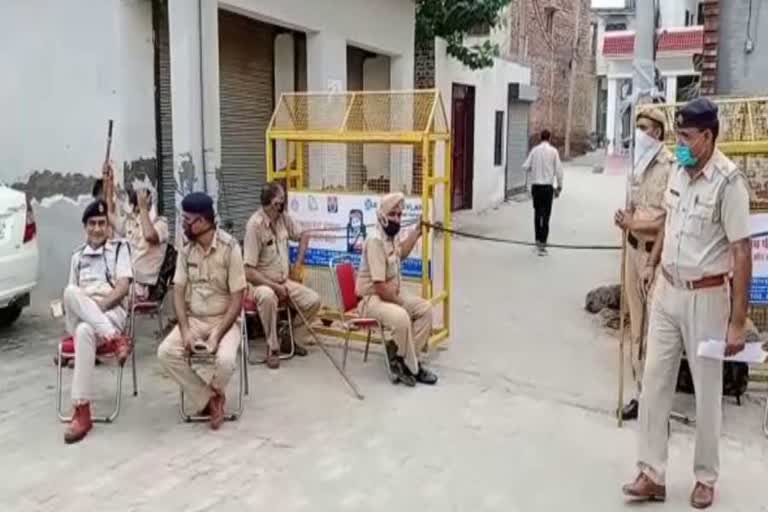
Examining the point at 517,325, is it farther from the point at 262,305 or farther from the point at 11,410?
the point at 11,410

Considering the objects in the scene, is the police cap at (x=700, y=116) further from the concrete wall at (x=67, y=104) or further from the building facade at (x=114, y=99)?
the concrete wall at (x=67, y=104)

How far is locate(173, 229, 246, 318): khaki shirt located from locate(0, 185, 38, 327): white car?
2.04m

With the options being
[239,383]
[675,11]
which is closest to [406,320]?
[239,383]

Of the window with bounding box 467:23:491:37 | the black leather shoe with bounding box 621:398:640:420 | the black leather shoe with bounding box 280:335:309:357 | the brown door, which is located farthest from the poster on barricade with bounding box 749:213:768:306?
the brown door

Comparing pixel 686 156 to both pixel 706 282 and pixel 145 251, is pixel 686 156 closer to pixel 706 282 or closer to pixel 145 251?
pixel 706 282

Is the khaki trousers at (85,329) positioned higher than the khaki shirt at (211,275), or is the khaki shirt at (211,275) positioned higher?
the khaki shirt at (211,275)

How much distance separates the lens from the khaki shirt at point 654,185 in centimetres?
543

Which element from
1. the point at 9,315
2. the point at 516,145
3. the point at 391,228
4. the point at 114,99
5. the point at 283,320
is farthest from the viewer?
the point at 516,145

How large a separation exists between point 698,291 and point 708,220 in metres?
0.33

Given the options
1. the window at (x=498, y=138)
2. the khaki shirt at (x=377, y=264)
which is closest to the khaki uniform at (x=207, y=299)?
the khaki shirt at (x=377, y=264)

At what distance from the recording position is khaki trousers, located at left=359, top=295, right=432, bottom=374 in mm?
5789

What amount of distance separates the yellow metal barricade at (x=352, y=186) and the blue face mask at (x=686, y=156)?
2488 mm

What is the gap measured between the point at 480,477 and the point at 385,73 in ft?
28.8

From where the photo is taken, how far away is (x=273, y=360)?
627 centimetres
